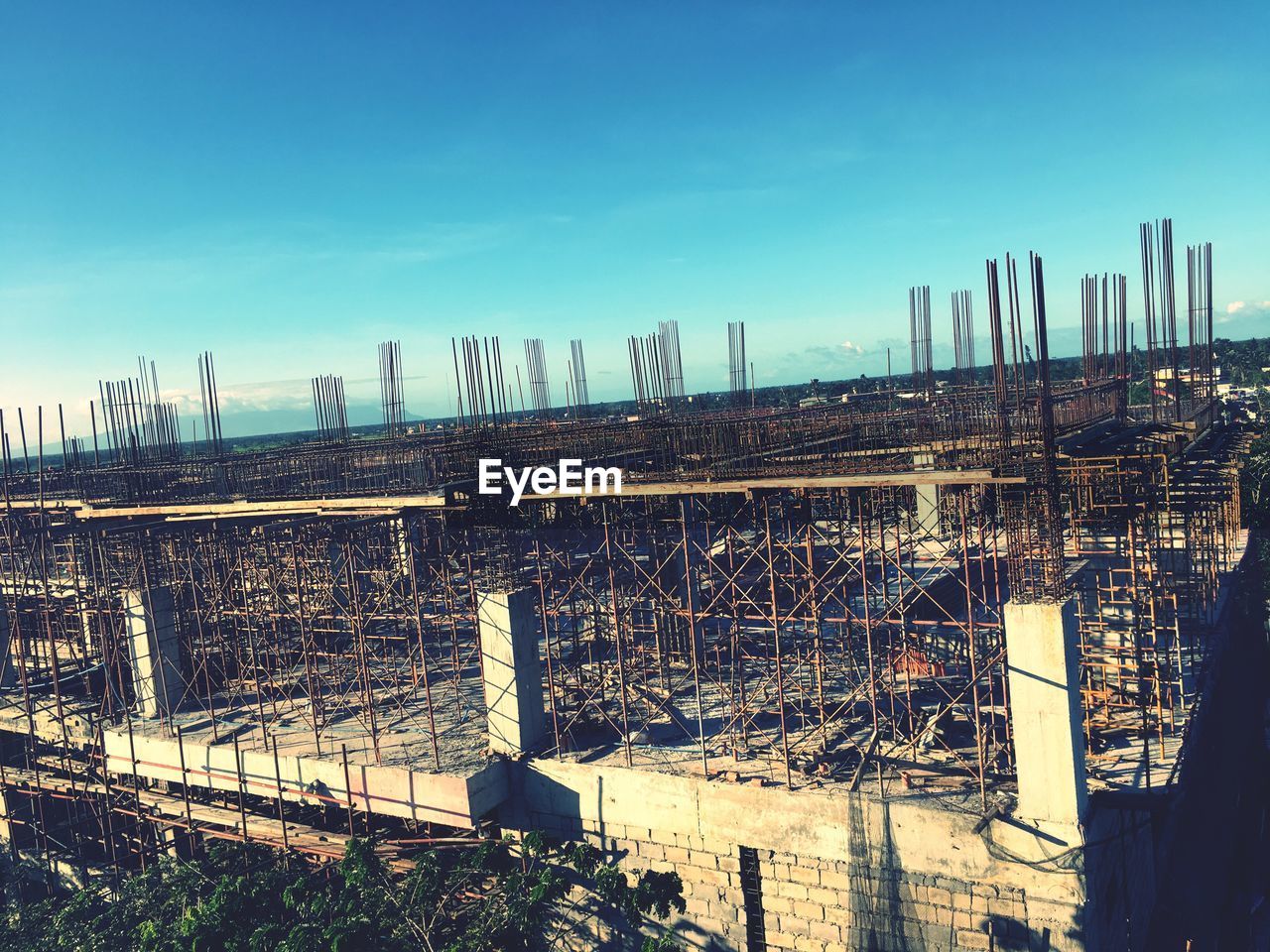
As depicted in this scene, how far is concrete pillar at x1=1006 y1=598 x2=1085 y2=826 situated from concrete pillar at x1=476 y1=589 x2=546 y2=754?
824 cm

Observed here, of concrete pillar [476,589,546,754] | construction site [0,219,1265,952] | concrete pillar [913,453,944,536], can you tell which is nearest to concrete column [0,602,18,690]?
construction site [0,219,1265,952]

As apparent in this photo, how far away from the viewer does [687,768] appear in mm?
14852

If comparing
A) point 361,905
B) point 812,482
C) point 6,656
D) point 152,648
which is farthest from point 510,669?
point 6,656

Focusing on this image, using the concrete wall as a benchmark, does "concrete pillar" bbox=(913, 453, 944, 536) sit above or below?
above

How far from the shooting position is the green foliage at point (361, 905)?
13.0 m

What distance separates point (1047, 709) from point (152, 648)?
61.3 feet

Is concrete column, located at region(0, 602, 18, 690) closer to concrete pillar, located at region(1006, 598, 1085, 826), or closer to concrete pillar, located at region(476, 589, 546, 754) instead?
concrete pillar, located at region(476, 589, 546, 754)

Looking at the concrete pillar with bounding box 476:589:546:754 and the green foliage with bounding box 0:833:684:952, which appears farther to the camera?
the concrete pillar with bounding box 476:589:546:754

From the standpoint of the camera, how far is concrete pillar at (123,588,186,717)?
20.3 m

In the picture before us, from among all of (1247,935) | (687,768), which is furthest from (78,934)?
(1247,935)

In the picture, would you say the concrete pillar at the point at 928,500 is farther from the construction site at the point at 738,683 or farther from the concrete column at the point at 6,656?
the concrete column at the point at 6,656

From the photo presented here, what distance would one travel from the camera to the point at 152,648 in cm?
2025

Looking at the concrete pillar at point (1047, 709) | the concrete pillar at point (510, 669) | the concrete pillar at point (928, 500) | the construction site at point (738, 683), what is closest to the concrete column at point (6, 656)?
the construction site at point (738, 683)

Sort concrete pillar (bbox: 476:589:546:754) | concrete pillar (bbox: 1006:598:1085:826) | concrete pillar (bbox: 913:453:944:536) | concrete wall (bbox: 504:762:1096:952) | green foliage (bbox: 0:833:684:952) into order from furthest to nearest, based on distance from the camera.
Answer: concrete pillar (bbox: 913:453:944:536), concrete pillar (bbox: 476:589:546:754), green foliage (bbox: 0:833:684:952), concrete wall (bbox: 504:762:1096:952), concrete pillar (bbox: 1006:598:1085:826)
